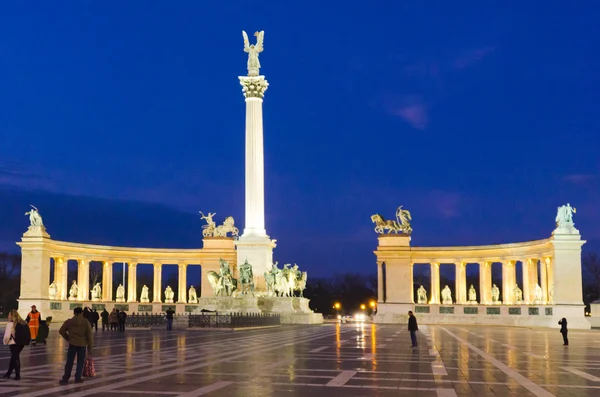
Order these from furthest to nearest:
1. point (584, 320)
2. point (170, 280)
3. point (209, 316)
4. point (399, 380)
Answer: point (170, 280), point (584, 320), point (209, 316), point (399, 380)

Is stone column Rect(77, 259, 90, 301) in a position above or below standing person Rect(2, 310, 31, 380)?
above

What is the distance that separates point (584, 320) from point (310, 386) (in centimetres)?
6062

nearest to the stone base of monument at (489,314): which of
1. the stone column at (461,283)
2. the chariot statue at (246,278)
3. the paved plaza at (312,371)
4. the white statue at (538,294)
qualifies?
the white statue at (538,294)

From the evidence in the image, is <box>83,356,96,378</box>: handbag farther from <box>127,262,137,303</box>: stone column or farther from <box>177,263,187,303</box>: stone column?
<box>177,263,187,303</box>: stone column

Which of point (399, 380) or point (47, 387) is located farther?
point (399, 380)

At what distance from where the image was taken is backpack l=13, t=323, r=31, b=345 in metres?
20.0

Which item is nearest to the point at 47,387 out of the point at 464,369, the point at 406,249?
the point at 464,369

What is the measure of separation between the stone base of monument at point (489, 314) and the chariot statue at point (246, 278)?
83.8ft

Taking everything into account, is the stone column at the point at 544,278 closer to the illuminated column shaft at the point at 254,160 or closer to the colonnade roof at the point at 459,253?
the colonnade roof at the point at 459,253

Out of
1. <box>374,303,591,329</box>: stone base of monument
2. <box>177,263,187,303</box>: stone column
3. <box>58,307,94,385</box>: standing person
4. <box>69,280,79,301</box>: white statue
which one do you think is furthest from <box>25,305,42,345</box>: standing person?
<box>177,263,187,303</box>: stone column

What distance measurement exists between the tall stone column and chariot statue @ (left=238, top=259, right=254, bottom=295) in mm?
3648

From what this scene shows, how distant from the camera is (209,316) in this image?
53.7 metres

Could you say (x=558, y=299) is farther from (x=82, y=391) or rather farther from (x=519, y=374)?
(x=82, y=391)

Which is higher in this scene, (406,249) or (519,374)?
(406,249)
